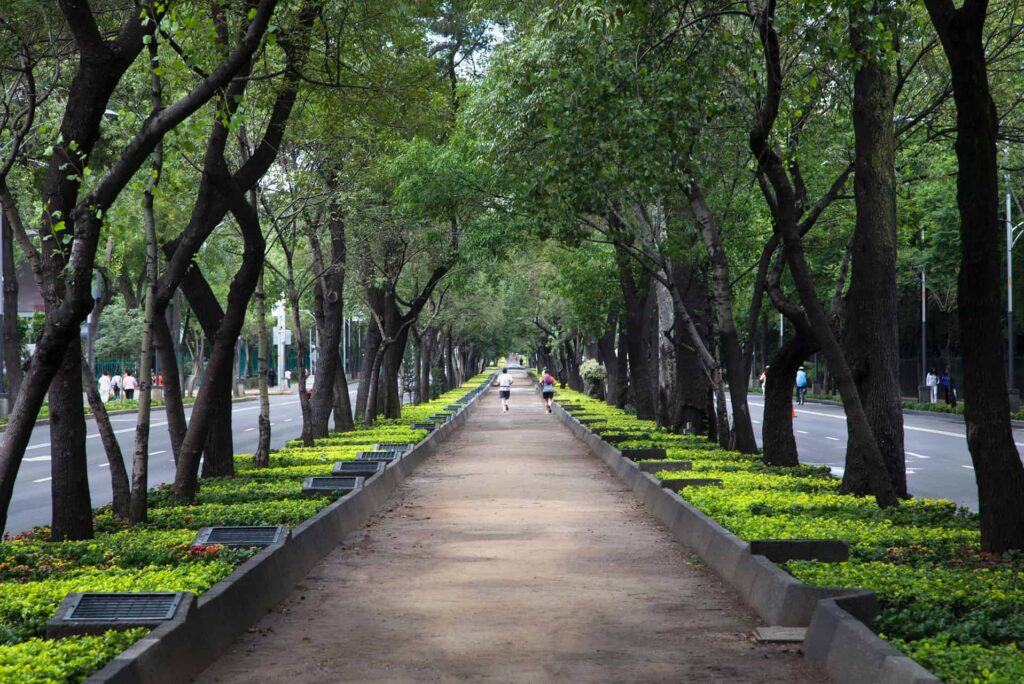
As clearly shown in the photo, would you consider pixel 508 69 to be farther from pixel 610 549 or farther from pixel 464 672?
pixel 464 672

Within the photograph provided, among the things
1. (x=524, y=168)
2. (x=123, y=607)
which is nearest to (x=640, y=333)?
(x=524, y=168)

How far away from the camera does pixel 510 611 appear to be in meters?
10.2

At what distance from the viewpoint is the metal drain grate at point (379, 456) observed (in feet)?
71.4

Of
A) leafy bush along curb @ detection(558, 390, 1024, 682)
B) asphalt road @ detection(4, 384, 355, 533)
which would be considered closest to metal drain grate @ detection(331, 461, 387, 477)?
asphalt road @ detection(4, 384, 355, 533)

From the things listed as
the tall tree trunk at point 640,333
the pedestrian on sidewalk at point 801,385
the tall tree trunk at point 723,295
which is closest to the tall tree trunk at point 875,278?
the tall tree trunk at point 723,295

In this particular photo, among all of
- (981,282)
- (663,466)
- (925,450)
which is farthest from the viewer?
(925,450)

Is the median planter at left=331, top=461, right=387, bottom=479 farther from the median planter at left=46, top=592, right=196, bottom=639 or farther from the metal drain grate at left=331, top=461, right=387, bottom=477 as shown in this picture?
the median planter at left=46, top=592, right=196, bottom=639

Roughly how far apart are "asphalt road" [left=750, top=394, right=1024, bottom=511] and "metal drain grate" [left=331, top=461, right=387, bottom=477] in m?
7.51

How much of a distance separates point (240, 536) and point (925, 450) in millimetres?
21030

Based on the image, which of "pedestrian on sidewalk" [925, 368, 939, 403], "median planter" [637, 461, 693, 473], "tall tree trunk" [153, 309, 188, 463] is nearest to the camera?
"tall tree trunk" [153, 309, 188, 463]

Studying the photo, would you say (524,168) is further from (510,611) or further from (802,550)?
(510,611)

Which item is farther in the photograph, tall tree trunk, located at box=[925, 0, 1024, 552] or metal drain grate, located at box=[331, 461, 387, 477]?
metal drain grate, located at box=[331, 461, 387, 477]

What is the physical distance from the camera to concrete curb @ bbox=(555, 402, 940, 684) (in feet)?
22.6

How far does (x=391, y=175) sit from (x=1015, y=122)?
12.6 meters
